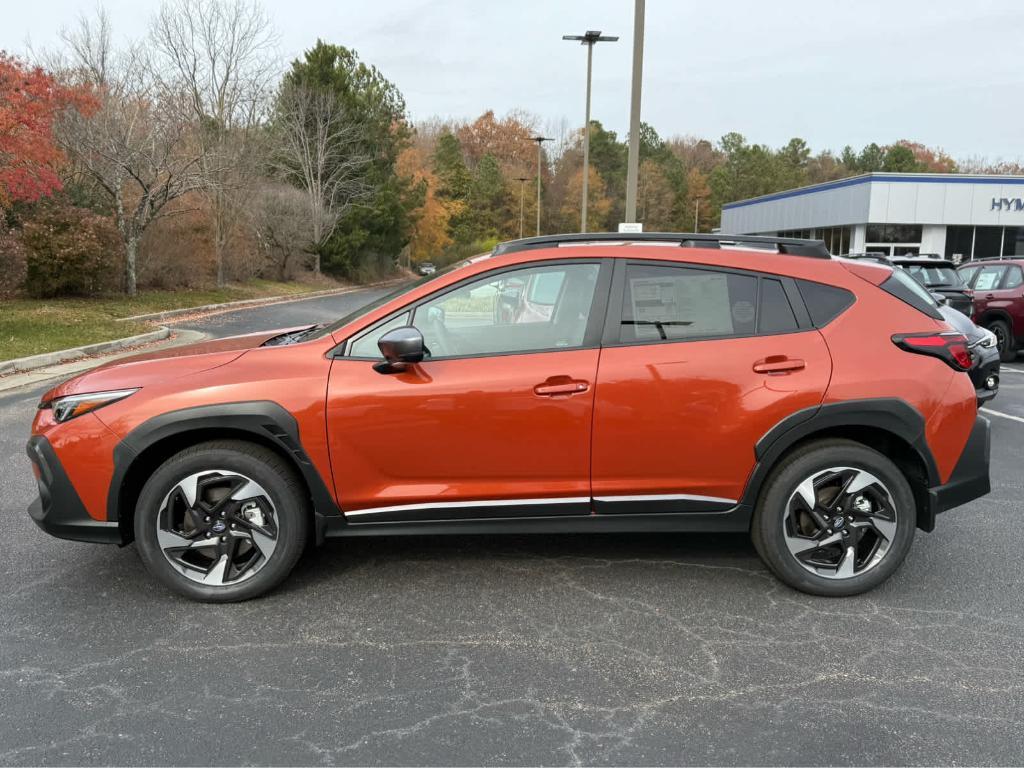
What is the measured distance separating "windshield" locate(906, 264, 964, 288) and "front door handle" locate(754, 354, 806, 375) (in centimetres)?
945

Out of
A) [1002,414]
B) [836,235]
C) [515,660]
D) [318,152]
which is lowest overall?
[515,660]

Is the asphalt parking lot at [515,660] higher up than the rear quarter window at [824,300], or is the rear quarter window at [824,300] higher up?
the rear quarter window at [824,300]

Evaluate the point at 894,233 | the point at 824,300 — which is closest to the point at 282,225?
the point at 894,233

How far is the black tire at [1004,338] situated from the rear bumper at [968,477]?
1067cm

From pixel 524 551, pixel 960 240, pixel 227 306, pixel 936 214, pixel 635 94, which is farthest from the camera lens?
pixel 960 240

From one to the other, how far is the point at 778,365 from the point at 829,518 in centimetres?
80

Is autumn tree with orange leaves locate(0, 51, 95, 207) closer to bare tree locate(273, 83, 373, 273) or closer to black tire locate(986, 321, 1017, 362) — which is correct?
black tire locate(986, 321, 1017, 362)

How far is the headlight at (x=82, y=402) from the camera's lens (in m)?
3.73

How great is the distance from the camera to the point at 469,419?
369cm

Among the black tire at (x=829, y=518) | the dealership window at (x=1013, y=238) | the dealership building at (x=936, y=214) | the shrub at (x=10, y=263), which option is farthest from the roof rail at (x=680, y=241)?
the dealership window at (x=1013, y=238)

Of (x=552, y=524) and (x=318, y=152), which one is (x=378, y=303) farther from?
(x=318, y=152)

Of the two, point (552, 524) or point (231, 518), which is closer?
point (231, 518)

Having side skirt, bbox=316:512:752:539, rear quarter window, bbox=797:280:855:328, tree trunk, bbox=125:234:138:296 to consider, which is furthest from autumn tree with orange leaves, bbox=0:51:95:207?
rear quarter window, bbox=797:280:855:328

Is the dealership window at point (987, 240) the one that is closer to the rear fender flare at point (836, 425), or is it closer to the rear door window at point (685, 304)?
the rear fender flare at point (836, 425)
